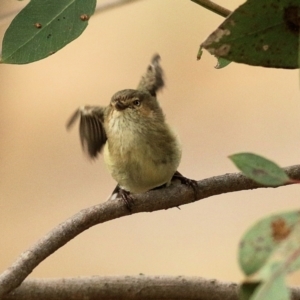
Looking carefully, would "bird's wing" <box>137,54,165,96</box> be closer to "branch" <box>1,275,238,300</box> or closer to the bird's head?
the bird's head

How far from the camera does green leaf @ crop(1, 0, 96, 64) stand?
21.9 inches

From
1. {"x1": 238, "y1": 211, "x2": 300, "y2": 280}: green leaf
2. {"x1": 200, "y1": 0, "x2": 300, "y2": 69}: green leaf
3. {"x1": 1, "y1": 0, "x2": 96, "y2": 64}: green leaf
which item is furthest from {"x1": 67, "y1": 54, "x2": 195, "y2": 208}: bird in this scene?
{"x1": 238, "y1": 211, "x2": 300, "y2": 280}: green leaf

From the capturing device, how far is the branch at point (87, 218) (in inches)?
28.4

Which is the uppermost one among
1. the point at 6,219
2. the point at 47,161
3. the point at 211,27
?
the point at 211,27

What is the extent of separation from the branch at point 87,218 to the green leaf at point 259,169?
34cm

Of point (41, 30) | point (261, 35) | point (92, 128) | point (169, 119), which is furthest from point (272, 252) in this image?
point (169, 119)

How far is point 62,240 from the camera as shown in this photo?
73cm

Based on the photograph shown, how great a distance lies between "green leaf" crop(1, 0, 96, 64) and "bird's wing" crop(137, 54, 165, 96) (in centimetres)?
68

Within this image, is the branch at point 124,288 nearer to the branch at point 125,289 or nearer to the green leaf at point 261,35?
the branch at point 125,289

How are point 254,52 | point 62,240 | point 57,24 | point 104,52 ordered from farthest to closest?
1. point 104,52
2. point 62,240
3. point 57,24
4. point 254,52

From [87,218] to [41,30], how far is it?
27 centimetres

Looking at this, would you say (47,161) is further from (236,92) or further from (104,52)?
(236,92)

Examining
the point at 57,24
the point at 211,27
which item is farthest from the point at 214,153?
the point at 57,24

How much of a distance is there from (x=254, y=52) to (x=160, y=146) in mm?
737
